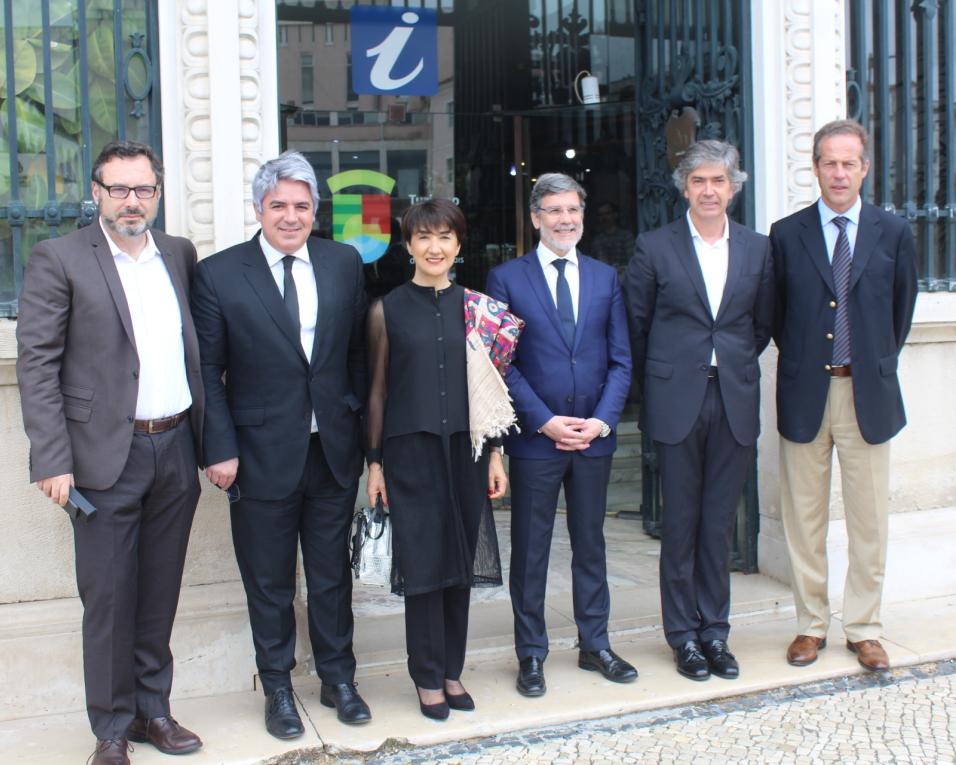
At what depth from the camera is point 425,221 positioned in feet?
12.5

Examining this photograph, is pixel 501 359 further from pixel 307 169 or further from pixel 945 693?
pixel 945 693

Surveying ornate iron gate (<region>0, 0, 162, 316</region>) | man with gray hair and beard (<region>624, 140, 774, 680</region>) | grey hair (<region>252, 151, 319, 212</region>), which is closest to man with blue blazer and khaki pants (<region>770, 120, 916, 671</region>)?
man with gray hair and beard (<region>624, 140, 774, 680</region>)

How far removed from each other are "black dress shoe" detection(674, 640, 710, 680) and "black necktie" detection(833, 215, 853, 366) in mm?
1299

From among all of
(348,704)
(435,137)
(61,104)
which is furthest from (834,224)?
(435,137)

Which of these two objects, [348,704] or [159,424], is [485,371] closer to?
[159,424]

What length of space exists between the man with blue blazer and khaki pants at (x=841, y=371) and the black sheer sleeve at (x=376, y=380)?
1.74m

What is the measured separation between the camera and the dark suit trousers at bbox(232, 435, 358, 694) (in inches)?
150

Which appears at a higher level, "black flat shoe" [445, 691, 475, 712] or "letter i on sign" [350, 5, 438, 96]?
"letter i on sign" [350, 5, 438, 96]

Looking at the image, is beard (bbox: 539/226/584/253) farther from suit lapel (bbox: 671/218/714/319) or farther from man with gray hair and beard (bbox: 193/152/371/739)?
man with gray hair and beard (bbox: 193/152/371/739)

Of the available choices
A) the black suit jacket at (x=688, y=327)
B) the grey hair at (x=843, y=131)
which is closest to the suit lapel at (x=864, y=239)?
the grey hair at (x=843, y=131)

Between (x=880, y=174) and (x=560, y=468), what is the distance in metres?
2.55

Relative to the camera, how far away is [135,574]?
141 inches

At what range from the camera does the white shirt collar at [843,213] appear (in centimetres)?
439

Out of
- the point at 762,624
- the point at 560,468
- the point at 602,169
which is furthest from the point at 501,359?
the point at 602,169
